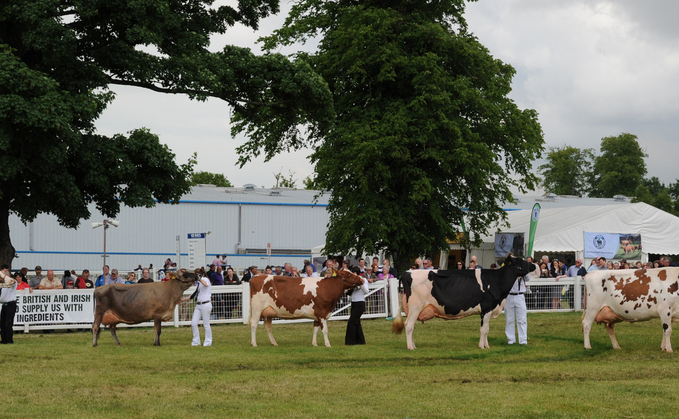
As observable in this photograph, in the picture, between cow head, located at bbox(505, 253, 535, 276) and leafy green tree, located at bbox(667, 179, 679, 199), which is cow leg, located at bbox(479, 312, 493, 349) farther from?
leafy green tree, located at bbox(667, 179, 679, 199)

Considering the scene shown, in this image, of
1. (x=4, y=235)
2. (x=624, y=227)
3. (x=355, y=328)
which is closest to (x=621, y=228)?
(x=624, y=227)

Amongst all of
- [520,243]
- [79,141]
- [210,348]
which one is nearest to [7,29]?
[79,141]

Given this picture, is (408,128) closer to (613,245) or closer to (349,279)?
(613,245)

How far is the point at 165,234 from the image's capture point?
5362 centimetres

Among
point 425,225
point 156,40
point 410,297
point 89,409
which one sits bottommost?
point 89,409

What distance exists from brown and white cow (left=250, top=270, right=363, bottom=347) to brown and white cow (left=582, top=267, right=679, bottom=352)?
510cm

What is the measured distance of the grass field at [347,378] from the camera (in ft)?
33.5

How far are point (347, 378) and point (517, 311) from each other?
6574mm

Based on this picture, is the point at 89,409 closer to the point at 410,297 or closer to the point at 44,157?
the point at 410,297

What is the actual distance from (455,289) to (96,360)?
288 inches

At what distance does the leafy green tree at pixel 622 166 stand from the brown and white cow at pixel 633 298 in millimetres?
77256

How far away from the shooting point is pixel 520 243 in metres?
38.5

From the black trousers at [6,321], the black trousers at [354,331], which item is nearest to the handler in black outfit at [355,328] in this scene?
the black trousers at [354,331]

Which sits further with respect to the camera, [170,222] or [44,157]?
[170,222]
